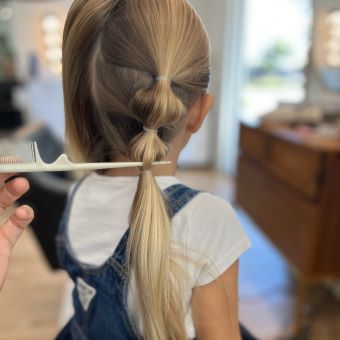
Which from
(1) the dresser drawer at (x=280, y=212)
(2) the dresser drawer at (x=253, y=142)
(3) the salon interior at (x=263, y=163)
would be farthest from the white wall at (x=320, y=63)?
(1) the dresser drawer at (x=280, y=212)

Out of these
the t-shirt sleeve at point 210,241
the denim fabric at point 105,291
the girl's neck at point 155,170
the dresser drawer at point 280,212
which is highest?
the girl's neck at point 155,170

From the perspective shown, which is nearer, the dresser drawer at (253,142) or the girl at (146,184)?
the girl at (146,184)

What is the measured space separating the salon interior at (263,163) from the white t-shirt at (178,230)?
266 millimetres

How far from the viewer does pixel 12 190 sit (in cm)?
47

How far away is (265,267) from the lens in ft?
6.59

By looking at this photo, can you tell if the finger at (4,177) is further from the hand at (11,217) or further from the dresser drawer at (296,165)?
the dresser drawer at (296,165)

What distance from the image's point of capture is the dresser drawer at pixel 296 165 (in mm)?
1262

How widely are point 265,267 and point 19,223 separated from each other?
1743 millimetres

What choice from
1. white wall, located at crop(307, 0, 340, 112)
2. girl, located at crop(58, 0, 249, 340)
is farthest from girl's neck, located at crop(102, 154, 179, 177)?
white wall, located at crop(307, 0, 340, 112)

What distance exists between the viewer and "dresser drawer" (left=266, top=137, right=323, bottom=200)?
1.26 m

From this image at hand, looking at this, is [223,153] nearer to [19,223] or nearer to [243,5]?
[243,5]

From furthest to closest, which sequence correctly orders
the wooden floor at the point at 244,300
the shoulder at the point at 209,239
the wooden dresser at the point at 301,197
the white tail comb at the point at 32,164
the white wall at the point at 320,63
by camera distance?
1. the white wall at the point at 320,63
2. the wooden floor at the point at 244,300
3. the wooden dresser at the point at 301,197
4. the shoulder at the point at 209,239
5. the white tail comb at the point at 32,164

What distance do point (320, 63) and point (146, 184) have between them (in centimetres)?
181

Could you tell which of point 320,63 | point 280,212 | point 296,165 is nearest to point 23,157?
point 296,165
